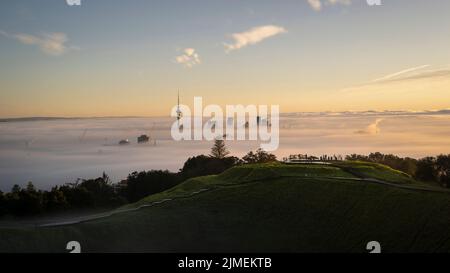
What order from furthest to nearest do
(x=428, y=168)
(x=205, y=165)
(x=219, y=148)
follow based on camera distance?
(x=219, y=148)
(x=205, y=165)
(x=428, y=168)

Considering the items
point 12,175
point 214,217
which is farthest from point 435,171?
point 12,175

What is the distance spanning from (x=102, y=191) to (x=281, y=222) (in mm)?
20142

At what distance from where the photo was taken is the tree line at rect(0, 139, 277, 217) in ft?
78.4

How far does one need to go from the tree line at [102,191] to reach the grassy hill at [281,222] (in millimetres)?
9361

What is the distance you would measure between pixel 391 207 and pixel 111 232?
1049 cm

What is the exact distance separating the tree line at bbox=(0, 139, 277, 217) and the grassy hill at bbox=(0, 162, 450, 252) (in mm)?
9361

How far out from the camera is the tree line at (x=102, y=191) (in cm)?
2389

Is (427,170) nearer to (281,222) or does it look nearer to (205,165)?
(281,222)

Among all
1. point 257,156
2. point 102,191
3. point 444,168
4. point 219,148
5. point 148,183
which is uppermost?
point 219,148

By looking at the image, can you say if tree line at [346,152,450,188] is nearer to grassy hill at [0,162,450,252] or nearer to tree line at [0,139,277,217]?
grassy hill at [0,162,450,252]

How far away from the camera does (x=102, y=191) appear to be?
105ft

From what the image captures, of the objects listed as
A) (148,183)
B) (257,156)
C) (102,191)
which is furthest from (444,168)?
(102,191)
